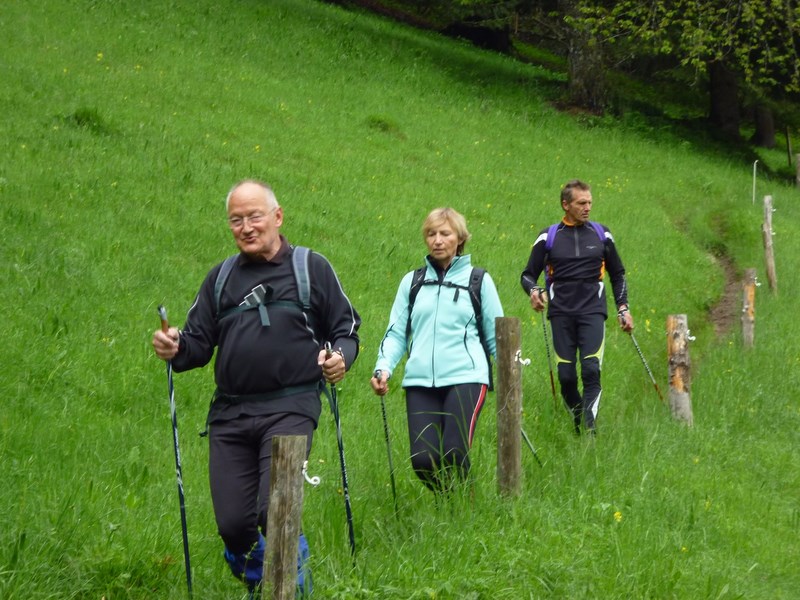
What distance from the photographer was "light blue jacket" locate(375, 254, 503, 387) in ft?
20.0

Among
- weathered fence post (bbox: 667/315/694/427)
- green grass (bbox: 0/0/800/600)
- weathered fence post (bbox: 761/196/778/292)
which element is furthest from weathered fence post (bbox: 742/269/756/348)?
weathered fence post (bbox: 761/196/778/292)

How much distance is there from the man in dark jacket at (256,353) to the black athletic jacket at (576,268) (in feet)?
12.3

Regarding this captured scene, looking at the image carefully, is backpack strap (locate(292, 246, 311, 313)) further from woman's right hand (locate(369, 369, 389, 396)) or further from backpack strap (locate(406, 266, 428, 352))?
backpack strap (locate(406, 266, 428, 352))

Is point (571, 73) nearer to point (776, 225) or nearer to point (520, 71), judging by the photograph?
point (520, 71)

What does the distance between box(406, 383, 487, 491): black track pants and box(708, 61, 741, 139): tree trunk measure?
2788 centimetres

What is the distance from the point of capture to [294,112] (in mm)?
19781

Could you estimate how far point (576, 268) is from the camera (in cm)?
863

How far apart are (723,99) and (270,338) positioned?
1169 inches

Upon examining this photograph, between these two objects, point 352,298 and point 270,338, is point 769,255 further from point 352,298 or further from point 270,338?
point 270,338

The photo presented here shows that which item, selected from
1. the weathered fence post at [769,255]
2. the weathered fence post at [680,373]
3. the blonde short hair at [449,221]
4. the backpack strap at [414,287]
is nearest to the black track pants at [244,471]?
the backpack strap at [414,287]

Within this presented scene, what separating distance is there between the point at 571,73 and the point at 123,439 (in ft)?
76.8

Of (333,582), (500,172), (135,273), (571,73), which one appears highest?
(571,73)

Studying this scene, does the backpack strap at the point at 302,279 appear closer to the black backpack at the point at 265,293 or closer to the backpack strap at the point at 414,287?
the black backpack at the point at 265,293

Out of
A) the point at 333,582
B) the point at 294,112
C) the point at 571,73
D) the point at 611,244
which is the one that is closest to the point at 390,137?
the point at 294,112
